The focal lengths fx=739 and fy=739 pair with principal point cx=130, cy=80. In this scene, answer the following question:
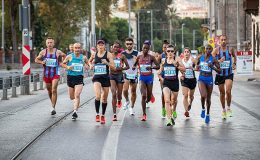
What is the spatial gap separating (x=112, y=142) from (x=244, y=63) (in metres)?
30.9

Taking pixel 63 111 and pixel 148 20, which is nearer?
pixel 63 111

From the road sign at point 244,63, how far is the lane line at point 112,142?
86.2ft

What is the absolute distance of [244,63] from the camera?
137 ft

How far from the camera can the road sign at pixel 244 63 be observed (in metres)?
41.6

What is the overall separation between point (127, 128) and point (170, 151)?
3.55 m

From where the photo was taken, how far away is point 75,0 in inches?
2992

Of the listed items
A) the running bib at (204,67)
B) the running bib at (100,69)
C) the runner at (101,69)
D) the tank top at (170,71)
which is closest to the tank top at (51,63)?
the runner at (101,69)

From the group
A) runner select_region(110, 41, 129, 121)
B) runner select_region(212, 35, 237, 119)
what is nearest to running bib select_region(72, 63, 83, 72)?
runner select_region(110, 41, 129, 121)

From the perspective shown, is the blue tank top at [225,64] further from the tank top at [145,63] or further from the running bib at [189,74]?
the tank top at [145,63]

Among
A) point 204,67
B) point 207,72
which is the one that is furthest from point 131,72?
point 207,72

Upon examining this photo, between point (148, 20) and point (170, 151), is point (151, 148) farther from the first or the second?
point (148, 20)

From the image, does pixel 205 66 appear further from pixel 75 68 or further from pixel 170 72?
pixel 75 68

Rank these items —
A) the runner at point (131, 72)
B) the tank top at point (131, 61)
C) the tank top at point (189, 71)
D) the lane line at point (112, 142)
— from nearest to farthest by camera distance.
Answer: the lane line at point (112, 142) → the tank top at point (189, 71) → the runner at point (131, 72) → the tank top at point (131, 61)

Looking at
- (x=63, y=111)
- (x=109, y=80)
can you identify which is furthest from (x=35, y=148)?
(x=63, y=111)
